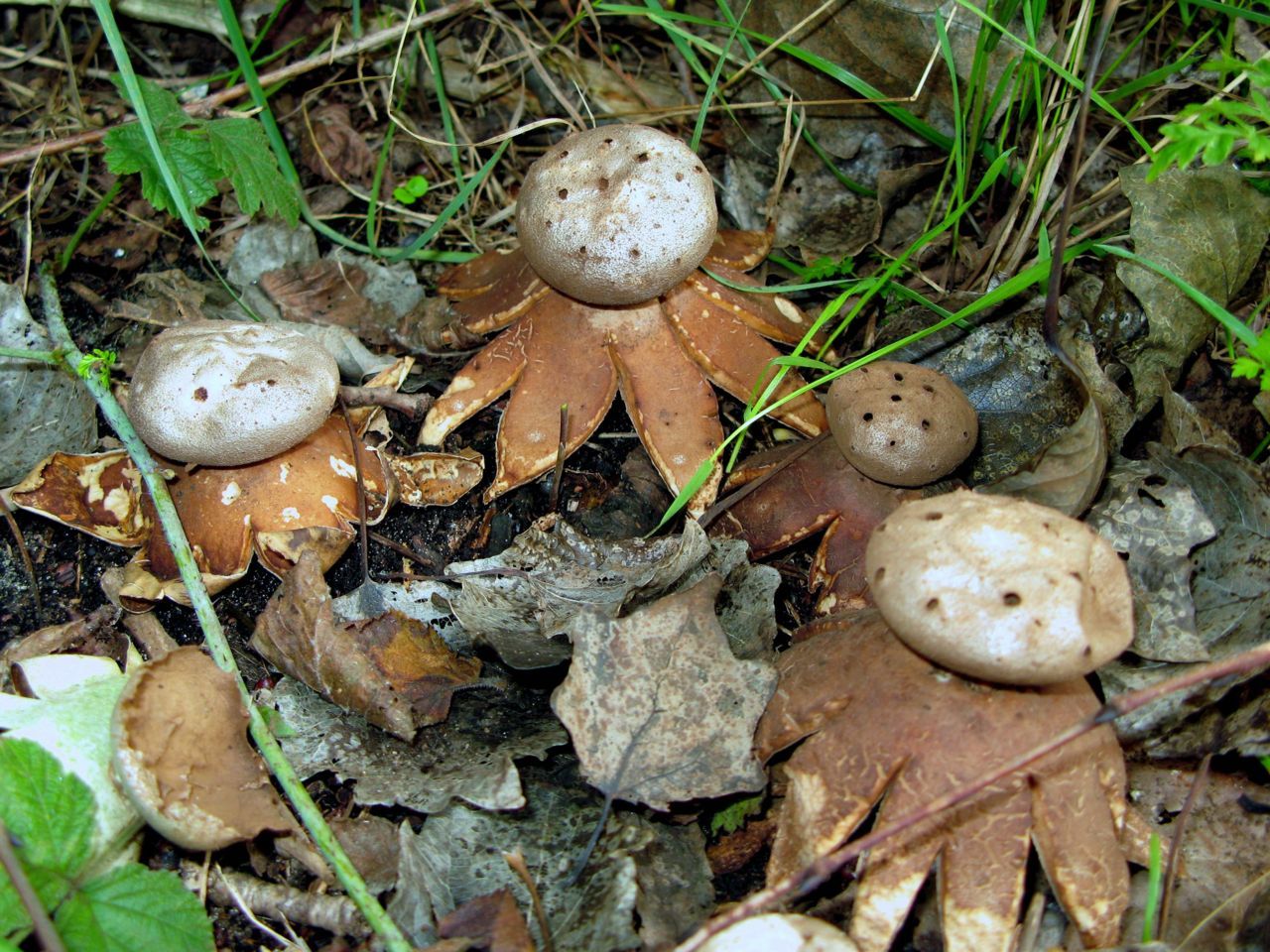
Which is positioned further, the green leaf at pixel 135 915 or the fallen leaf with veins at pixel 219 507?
the fallen leaf with veins at pixel 219 507

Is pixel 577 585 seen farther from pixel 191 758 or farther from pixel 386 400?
pixel 191 758

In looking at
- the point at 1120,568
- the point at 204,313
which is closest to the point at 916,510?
the point at 1120,568

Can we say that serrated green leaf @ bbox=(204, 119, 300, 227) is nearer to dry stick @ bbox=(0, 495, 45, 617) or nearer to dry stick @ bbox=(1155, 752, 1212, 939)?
dry stick @ bbox=(0, 495, 45, 617)

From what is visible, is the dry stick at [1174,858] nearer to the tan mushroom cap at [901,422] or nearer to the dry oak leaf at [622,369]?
the tan mushroom cap at [901,422]

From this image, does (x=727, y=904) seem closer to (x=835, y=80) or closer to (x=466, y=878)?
(x=466, y=878)

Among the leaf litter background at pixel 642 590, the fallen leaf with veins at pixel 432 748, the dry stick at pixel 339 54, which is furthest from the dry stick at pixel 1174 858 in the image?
the dry stick at pixel 339 54

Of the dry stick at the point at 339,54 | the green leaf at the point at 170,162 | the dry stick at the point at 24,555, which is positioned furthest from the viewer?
the dry stick at the point at 339,54

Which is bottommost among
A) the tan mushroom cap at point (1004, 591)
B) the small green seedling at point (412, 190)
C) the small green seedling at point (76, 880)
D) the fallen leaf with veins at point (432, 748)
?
the fallen leaf with veins at point (432, 748)
